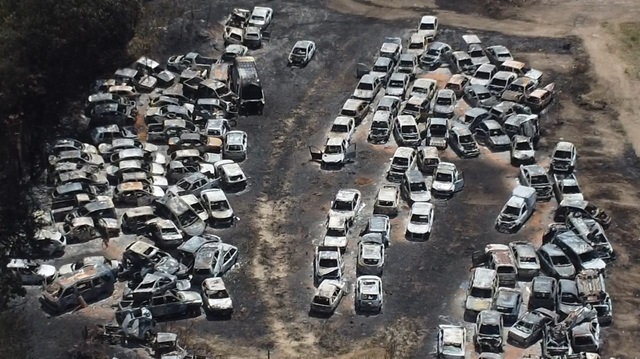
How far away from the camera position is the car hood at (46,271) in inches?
1970

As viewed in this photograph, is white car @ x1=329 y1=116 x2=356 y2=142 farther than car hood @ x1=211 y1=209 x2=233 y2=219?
Yes

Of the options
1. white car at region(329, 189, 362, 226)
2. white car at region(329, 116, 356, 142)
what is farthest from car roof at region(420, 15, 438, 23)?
white car at region(329, 189, 362, 226)

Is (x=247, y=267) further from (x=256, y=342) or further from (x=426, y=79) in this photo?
(x=426, y=79)

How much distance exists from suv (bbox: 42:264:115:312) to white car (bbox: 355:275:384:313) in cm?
1249

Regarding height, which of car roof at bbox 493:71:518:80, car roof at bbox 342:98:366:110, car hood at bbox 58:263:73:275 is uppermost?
car roof at bbox 493:71:518:80

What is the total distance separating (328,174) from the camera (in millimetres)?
60688

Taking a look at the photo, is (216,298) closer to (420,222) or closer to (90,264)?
(90,264)

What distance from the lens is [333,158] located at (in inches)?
2406

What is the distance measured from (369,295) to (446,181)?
12433 millimetres

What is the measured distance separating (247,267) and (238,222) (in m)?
4.64

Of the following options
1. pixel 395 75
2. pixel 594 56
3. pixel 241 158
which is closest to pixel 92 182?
pixel 241 158

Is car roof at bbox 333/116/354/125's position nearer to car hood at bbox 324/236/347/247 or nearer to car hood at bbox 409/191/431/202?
car hood at bbox 409/191/431/202

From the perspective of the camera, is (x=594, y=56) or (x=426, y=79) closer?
(x=426, y=79)

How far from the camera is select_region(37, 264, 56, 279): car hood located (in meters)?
50.0
